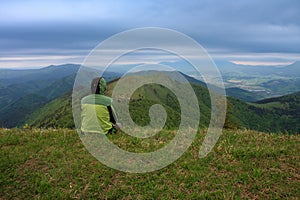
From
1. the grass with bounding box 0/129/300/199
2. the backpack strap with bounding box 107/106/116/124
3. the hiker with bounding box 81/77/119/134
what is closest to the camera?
the grass with bounding box 0/129/300/199

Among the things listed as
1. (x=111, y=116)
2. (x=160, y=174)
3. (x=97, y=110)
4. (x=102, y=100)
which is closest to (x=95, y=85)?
(x=102, y=100)

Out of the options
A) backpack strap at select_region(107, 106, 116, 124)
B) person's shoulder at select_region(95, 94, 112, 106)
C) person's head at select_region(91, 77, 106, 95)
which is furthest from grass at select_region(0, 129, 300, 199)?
person's head at select_region(91, 77, 106, 95)

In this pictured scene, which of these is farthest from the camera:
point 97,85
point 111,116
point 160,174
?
point 111,116

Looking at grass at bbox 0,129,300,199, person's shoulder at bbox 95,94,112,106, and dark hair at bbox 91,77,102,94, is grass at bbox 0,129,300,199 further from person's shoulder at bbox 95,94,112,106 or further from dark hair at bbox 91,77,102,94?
dark hair at bbox 91,77,102,94

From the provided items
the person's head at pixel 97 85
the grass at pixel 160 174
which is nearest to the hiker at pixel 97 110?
the person's head at pixel 97 85

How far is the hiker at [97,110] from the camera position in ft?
32.0

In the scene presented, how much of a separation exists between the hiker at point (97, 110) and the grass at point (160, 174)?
830 millimetres

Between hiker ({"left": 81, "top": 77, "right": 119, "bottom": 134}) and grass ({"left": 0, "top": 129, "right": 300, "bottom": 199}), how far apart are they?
0.83m

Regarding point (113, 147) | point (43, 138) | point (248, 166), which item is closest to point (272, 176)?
point (248, 166)

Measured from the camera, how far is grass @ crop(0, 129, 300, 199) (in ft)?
21.5

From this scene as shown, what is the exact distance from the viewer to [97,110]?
31.9 feet

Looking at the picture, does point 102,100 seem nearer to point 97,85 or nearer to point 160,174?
point 97,85

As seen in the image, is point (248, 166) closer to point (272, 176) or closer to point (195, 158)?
point (272, 176)

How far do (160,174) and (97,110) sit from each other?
3597mm
